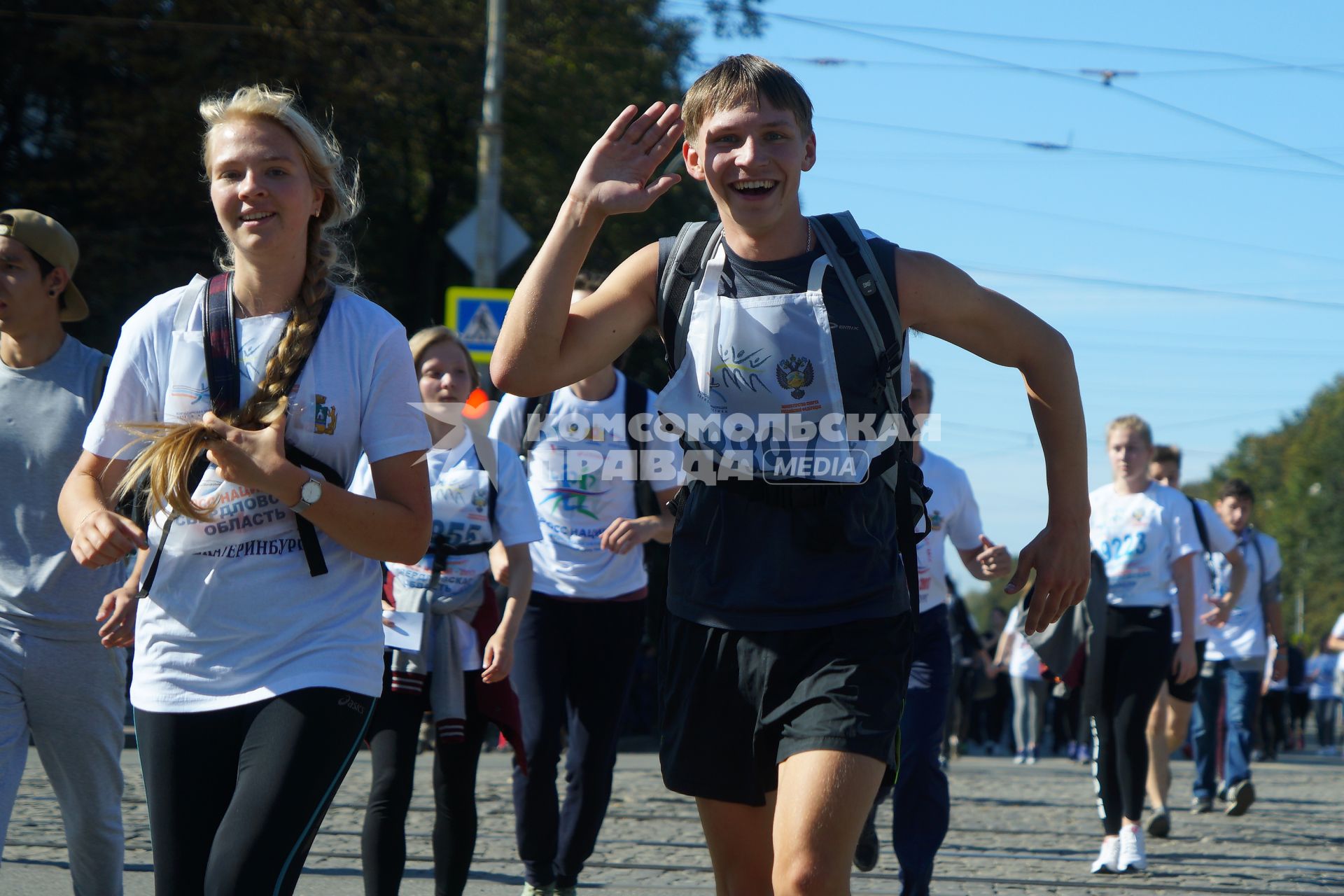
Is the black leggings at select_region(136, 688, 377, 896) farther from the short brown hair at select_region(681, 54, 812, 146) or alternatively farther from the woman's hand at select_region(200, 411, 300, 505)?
the short brown hair at select_region(681, 54, 812, 146)

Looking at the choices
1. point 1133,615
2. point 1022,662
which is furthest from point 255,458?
point 1022,662

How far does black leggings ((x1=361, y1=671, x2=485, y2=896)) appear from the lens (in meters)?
5.11

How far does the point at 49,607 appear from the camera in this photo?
14.9ft

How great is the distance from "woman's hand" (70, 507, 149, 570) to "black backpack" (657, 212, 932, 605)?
1.22 m

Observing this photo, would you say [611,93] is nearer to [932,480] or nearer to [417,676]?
[932,480]

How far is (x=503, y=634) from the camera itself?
558 cm

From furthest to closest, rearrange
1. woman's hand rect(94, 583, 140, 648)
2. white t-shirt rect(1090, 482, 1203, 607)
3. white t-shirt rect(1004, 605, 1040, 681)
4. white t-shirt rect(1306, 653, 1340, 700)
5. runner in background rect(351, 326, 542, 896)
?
white t-shirt rect(1306, 653, 1340, 700), white t-shirt rect(1004, 605, 1040, 681), white t-shirt rect(1090, 482, 1203, 607), runner in background rect(351, 326, 542, 896), woman's hand rect(94, 583, 140, 648)

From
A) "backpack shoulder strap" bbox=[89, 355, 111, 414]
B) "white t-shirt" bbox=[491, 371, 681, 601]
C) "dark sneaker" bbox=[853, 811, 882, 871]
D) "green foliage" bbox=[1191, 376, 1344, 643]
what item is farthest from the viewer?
"green foliage" bbox=[1191, 376, 1344, 643]

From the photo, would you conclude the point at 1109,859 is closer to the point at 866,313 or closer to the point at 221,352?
the point at 866,313

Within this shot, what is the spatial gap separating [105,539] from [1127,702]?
6024 millimetres

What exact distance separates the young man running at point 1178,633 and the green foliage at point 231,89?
9.56 meters

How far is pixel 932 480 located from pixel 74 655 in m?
3.75

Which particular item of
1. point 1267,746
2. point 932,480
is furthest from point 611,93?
point 932,480

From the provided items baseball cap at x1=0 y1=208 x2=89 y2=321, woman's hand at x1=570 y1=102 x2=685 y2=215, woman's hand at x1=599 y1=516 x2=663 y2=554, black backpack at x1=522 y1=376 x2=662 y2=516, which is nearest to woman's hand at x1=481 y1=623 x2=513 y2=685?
woman's hand at x1=599 y1=516 x2=663 y2=554
